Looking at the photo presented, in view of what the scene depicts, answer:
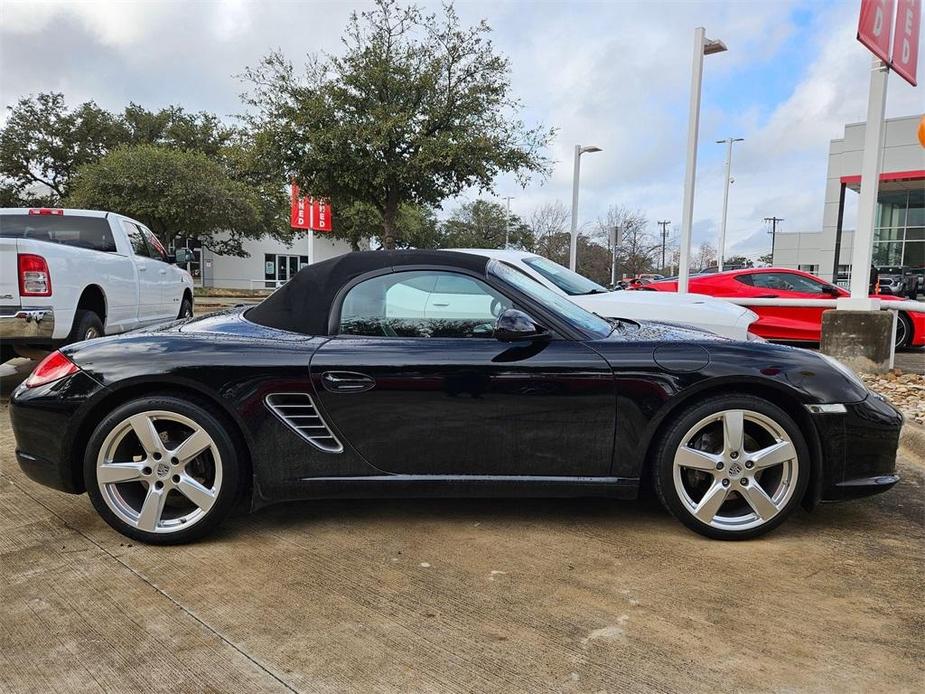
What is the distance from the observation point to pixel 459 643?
2.21m

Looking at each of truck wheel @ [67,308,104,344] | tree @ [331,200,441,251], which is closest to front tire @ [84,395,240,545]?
truck wheel @ [67,308,104,344]

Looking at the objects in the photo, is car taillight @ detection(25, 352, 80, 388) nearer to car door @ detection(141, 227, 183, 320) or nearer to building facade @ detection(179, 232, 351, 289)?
car door @ detection(141, 227, 183, 320)

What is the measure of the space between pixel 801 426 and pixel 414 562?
6.16 feet

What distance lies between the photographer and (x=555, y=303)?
3.28m

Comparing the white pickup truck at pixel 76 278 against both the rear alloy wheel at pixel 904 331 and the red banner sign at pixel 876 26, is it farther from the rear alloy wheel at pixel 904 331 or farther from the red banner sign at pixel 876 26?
the rear alloy wheel at pixel 904 331

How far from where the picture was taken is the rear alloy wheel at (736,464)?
2.93 metres

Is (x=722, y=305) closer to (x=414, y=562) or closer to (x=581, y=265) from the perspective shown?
(x=414, y=562)

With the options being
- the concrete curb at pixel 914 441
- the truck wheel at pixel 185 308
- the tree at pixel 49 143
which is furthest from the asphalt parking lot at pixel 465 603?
the tree at pixel 49 143

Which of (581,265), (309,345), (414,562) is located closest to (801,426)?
(414,562)

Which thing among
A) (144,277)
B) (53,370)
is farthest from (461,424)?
(144,277)

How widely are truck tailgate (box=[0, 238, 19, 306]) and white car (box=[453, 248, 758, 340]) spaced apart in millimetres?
Answer: 3797

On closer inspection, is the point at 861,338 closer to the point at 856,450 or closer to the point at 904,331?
the point at 904,331

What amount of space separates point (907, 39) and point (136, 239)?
9203 mm

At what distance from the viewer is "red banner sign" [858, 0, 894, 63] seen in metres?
6.51
